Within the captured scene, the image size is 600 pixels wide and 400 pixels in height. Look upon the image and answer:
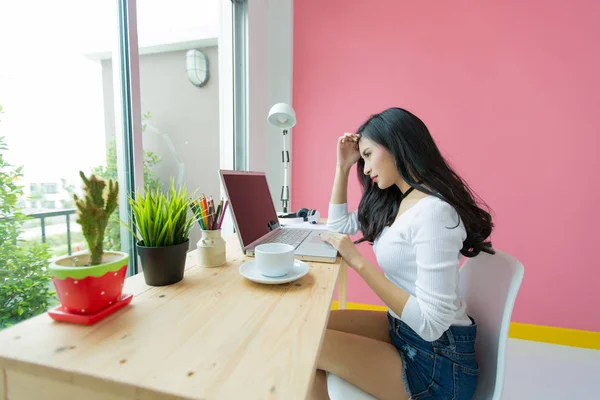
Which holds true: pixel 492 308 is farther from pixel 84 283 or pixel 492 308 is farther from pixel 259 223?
pixel 84 283

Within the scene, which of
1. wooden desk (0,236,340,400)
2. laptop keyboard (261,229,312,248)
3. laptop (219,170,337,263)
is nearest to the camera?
wooden desk (0,236,340,400)

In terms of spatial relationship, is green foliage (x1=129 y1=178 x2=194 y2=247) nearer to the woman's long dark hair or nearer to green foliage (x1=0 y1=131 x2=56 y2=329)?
green foliage (x1=0 y1=131 x2=56 y2=329)

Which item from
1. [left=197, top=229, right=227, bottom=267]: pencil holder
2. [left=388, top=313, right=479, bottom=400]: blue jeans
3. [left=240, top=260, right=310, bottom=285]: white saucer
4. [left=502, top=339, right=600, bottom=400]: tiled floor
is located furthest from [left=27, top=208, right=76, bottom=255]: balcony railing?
[left=502, top=339, right=600, bottom=400]: tiled floor

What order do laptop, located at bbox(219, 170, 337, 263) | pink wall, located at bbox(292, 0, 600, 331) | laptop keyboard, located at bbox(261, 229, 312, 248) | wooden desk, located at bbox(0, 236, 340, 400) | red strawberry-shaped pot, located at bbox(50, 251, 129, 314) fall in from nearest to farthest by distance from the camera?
wooden desk, located at bbox(0, 236, 340, 400)
red strawberry-shaped pot, located at bbox(50, 251, 129, 314)
laptop, located at bbox(219, 170, 337, 263)
laptop keyboard, located at bbox(261, 229, 312, 248)
pink wall, located at bbox(292, 0, 600, 331)

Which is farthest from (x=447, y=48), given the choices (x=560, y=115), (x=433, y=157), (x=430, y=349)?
(x=430, y=349)

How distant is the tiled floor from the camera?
1474mm

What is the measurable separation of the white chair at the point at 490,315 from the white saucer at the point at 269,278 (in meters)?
0.28

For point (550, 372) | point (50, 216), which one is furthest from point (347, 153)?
point (550, 372)

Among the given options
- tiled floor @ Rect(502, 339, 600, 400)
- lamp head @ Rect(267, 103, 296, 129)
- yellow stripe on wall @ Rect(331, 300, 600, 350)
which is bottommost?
tiled floor @ Rect(502, 339, 600, 400)

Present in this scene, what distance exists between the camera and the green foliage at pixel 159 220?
2.23ft

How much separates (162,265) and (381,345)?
0.60 metres

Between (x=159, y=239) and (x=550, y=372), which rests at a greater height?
(x=159, y=239)

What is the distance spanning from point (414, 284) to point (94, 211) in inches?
30.9

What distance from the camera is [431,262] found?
0.69m
